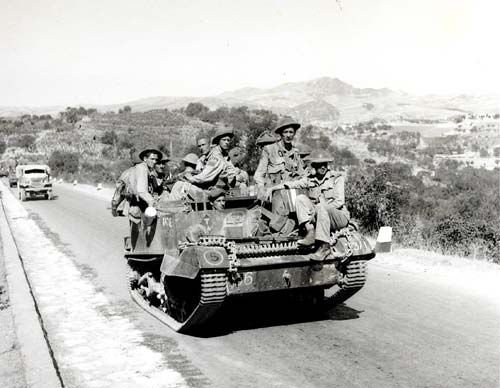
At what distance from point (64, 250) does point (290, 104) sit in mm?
109526

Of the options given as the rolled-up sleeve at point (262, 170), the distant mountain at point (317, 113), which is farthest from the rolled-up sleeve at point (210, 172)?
the distant mountain at point (317, 113)

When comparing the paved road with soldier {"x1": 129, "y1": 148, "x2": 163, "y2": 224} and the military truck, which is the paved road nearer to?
soldier {"x1": 129, "y1": 148, "x2": 163, "y2": 224}

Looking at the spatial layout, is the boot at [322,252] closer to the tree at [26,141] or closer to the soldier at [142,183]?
the soldier at [142,183]

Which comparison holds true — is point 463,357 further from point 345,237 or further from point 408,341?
point 345,237

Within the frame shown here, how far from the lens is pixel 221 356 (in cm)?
632

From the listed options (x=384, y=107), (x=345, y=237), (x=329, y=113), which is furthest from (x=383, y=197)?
(x=384, y=107)

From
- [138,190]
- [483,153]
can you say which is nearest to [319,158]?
[138,190]

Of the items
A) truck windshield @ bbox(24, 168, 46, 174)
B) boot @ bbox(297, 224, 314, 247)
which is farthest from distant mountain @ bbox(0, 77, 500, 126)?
boot @ bbox(297, 224, 314, 247)

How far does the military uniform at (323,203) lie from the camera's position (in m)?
6.88

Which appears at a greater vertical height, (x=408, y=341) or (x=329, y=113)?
(x=329, y=113)

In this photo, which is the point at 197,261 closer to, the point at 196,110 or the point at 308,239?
the point at 308,239

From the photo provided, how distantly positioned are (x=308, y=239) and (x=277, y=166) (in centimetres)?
187

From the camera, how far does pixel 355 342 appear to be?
6738mm

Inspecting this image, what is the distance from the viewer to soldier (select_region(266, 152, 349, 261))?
6.88 meters
